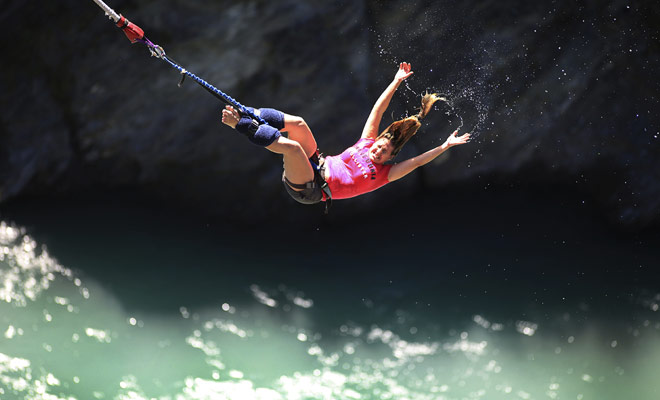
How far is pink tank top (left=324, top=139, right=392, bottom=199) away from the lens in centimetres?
430

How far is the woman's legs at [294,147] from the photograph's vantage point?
382 centimetres

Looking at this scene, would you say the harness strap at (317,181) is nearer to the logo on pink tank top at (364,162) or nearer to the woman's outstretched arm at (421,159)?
the logo on pink tank top at (364,162)

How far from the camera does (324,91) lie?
745 cm

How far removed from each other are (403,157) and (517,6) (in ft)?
6.51

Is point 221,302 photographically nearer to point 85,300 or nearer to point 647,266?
point 85,300

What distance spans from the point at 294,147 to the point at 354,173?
549mm

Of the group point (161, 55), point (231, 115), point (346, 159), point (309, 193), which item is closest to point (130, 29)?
point (161, 55)

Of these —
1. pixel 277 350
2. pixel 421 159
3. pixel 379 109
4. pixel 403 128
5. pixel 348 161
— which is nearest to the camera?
pixel 421 159

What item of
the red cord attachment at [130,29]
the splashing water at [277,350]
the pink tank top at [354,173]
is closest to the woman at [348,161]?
the pink tank top at [354,173]

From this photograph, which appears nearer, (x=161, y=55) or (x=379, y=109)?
(x=161, y=55)

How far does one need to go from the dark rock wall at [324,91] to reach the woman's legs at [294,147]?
326cm

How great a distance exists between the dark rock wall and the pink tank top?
3.09 metres

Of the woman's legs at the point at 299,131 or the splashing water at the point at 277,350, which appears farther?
the splashing water at the point at 277,350

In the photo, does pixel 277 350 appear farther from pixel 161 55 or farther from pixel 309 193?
pixel 161 55
